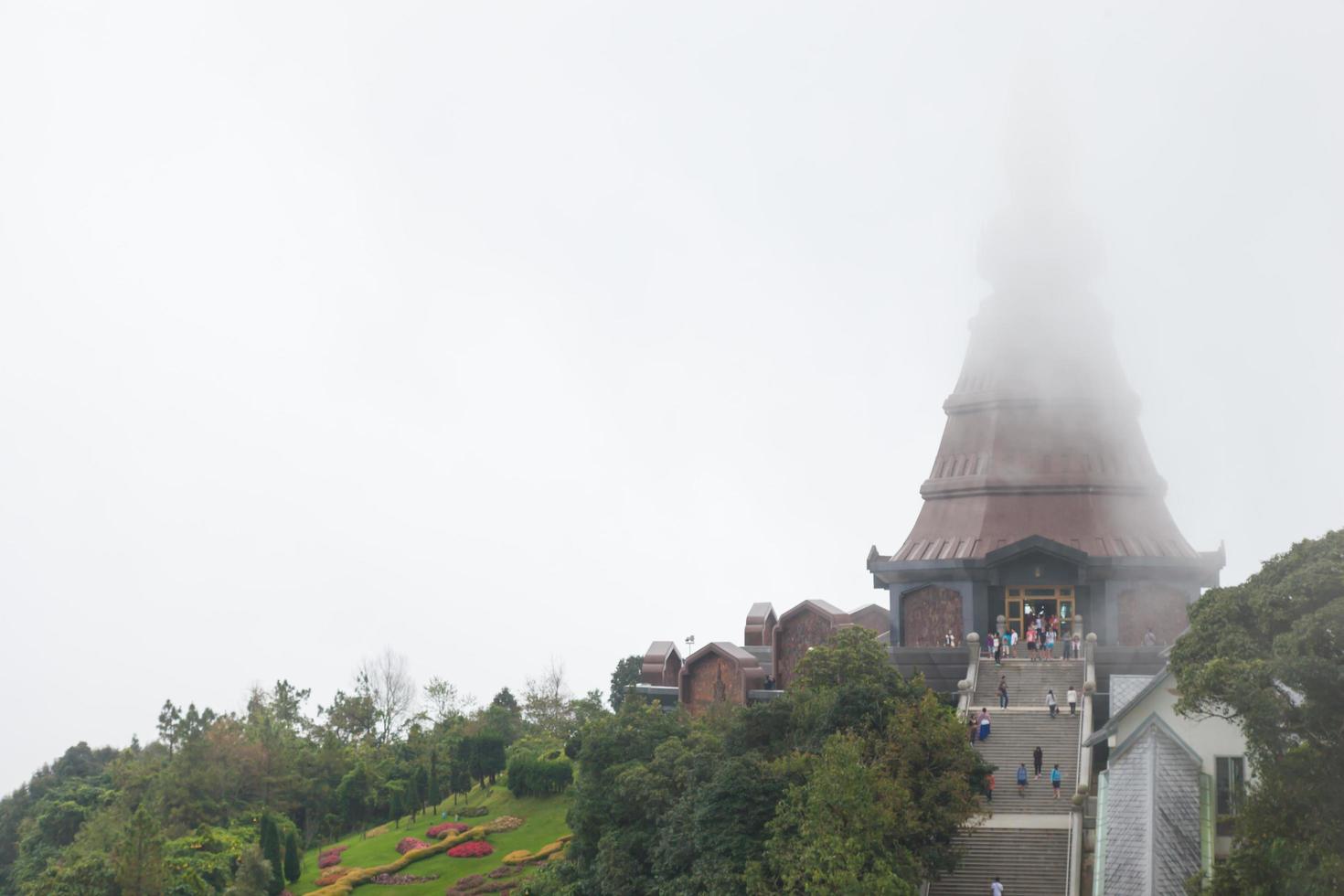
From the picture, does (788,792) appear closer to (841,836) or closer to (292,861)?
(841,836)

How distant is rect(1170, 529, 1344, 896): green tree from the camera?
22891 mm

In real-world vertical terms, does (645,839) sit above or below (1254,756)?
below

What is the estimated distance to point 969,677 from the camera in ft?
135

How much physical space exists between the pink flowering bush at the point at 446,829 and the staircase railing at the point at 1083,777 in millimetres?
24191

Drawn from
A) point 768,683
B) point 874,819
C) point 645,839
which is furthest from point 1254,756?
point 768,683

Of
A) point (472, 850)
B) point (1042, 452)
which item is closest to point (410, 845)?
point (472, 850)

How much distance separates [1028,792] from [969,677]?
594cm

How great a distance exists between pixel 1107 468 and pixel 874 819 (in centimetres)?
2259

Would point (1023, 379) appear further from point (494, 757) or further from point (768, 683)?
point (494, 757)

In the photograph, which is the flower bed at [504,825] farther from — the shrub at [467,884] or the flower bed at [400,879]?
the shrub at [467,884]

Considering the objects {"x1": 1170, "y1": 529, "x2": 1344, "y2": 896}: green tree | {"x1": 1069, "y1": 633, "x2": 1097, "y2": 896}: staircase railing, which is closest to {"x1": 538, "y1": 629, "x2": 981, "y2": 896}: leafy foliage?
{"x1": 1069, "y1": 633, "x2": 1097, "y2": 896}: staircase railing

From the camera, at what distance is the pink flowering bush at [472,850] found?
5106cm

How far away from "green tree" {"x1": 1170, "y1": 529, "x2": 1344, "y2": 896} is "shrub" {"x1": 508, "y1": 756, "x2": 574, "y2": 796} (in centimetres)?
3298

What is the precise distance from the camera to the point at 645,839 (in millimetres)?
35344
